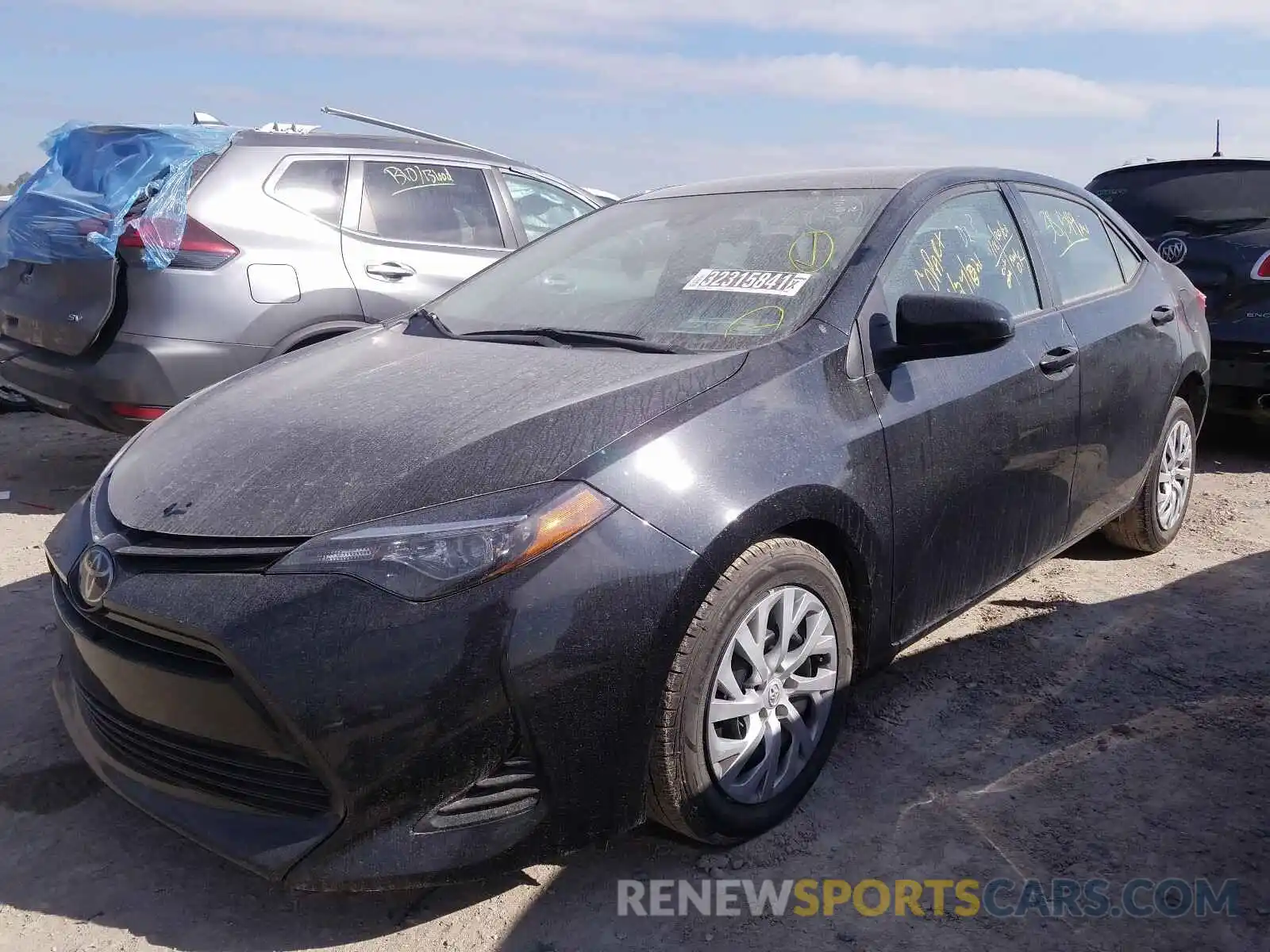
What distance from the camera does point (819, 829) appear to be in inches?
101

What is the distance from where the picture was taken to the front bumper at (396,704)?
1.95 meters

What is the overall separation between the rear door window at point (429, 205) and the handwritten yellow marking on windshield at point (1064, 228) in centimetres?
302

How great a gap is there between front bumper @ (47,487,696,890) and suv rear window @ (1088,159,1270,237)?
5.10 m

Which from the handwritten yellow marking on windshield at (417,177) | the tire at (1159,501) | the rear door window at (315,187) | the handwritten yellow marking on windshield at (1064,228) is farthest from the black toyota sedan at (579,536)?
the handwritten yellow marking on windshield at (417,177)

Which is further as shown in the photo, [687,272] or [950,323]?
[687,272]

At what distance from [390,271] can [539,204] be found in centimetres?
131

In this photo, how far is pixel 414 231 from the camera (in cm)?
547

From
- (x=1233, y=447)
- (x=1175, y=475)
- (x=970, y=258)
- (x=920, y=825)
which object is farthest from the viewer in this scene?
(x=1233, y=447)

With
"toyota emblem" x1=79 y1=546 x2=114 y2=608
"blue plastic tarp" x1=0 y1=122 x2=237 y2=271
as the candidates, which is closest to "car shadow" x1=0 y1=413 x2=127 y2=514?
"blue plastic tarp" x1=0 y1=122 x2=237 y2=271

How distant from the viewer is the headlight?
1.99 m

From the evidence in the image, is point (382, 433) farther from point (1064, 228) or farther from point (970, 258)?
point (1064, 228)

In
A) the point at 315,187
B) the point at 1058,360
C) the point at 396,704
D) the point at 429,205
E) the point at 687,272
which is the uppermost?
the point at 315,187

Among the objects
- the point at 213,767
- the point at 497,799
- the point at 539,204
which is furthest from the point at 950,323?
the point at 539,204

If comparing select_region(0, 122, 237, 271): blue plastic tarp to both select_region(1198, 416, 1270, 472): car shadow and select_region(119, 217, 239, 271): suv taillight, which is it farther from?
select_region(1198, 416, 1270, 472): car shadow
